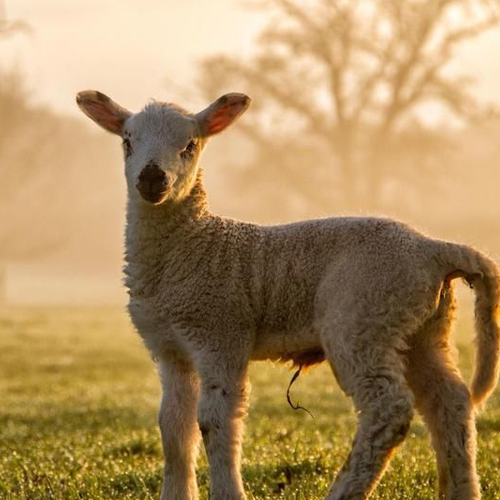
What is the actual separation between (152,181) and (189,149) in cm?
53

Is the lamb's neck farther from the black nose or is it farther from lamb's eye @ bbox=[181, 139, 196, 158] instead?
the black nose

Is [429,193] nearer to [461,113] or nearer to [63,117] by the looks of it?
[461,113]

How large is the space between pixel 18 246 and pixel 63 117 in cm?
2030

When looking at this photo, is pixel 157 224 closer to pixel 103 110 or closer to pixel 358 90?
pixel 103 110

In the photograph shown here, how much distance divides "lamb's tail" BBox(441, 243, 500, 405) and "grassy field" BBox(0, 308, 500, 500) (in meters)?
0.84

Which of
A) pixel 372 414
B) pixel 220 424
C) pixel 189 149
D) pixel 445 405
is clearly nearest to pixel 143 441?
pixel 220 424

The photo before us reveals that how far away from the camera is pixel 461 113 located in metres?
40.5

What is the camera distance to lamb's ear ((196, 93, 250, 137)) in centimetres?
700

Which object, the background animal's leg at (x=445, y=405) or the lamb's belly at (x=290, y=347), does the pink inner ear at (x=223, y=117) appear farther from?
the background animal's leg at (x=445, y=405)

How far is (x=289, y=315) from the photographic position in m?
6.29

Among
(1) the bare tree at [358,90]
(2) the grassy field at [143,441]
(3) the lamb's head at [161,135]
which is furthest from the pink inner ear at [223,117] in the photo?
(1) the bare tree at [358,90]

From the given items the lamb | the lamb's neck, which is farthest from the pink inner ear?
the lamb's neck

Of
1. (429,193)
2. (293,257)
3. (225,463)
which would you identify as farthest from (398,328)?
(429,193)

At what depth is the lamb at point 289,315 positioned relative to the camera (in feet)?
19.5
